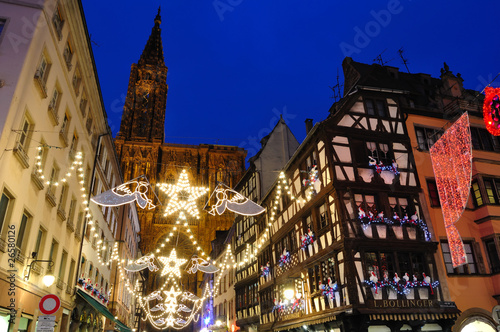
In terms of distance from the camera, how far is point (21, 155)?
975cm

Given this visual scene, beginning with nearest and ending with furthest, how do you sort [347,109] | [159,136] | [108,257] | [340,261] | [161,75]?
[340,261], [347,109], [108,257], [159,136], [161,75]

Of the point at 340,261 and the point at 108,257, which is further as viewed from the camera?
the point at 108,257

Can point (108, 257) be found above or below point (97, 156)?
below

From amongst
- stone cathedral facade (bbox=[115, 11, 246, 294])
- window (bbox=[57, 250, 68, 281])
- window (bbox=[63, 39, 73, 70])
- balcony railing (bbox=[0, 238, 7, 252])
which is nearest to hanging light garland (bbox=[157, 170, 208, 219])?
window (bbox=[57, 250, 68, 281])

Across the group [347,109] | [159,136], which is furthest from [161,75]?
[347,109]

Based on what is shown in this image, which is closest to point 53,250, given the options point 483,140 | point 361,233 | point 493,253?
point 361,233

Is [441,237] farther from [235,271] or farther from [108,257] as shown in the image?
[108,257]

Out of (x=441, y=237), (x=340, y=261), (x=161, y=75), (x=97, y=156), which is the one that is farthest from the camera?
(x=161, y=75)

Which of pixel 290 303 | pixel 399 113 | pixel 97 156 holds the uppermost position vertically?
pixel 399 113

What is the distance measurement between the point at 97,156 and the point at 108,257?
8.65 meters

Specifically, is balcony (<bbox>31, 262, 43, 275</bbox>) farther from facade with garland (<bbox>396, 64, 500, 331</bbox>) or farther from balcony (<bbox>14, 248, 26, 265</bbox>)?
facade with garland (<bbox>396, 64, 500, 331</bbox>)

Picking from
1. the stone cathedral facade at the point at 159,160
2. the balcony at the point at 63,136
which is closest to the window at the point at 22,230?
the balcony at the point at 63,136

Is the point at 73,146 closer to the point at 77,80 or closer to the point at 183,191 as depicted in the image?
the point at 77,80

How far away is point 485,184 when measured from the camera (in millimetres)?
16203
